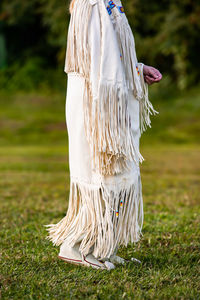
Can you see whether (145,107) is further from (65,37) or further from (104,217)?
(65,37)

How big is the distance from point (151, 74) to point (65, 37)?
17.6 metres

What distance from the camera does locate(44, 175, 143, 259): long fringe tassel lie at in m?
3.20

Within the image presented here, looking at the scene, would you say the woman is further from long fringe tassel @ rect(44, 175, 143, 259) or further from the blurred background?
the blurred background

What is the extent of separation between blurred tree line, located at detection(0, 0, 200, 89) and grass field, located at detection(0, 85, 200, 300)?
715 cm

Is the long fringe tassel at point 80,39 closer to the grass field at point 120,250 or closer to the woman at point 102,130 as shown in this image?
the woman at point 102,130

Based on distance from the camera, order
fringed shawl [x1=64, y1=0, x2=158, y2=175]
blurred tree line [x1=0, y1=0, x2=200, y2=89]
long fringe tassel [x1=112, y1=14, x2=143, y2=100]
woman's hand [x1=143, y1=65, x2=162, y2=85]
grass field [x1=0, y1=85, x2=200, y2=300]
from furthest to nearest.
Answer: blurred tree line [x1=0, y1=0, x2=200, y2=89] < woman's hand [x1=143, y1=65, x2=162, y2=85] < long fringe tassel [x1=112, y1=14, x2=143, y2=100] < fringed shawl [x1=64, y1=0, x2=158, y2=175] < grass field [x1=0, y1=85, x2=200, y2=300]

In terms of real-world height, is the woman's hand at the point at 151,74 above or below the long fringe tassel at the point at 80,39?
below

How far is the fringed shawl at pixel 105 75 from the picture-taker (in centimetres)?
307

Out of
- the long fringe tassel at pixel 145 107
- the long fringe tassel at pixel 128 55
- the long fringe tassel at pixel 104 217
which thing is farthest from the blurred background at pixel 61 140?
the long fringe tassel at pixel 128 55

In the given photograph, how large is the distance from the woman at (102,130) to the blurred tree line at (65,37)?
49.2 feet

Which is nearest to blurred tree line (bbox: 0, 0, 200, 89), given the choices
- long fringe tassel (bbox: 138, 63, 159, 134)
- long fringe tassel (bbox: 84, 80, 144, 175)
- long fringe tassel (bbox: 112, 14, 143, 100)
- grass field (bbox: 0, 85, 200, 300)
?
grass field (bbox: 0, 85, 200, 300)

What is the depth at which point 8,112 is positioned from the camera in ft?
58.4

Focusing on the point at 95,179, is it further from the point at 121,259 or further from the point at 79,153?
the point at 121,259

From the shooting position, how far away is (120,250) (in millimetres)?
3807
